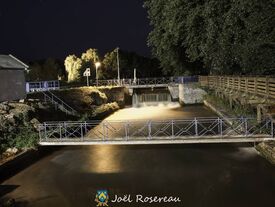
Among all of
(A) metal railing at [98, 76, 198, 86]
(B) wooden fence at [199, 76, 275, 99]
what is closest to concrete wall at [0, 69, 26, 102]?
(B) wooden fence at [199, 76, 275, 99]

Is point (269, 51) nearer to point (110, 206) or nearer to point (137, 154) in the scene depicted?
point (137, 154)

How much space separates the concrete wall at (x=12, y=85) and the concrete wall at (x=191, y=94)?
883 inches

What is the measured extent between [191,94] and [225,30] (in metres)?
21.2

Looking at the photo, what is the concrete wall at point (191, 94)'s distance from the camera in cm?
4175

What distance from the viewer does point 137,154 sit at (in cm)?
1736

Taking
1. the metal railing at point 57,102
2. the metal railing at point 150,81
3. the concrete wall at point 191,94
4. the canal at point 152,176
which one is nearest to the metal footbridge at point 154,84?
the metal railing at point 150,81

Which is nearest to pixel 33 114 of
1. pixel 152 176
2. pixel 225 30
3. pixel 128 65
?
pixel 152 176

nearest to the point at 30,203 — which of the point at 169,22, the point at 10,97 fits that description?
the point at 10,97

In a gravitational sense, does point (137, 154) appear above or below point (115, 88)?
below

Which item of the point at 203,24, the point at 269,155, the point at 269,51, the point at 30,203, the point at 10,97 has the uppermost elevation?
the point at 203,24

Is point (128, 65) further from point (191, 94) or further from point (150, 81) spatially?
point (191, 94)

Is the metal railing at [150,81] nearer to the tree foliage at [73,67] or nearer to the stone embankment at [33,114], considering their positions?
the tree foliage at [73,67]

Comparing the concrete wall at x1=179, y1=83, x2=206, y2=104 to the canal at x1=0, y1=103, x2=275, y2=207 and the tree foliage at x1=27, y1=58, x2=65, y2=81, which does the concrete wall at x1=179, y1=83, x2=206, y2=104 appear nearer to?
the canal at x1=0, y1=103, x2=275, y2=207

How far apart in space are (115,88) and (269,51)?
90.9ft
